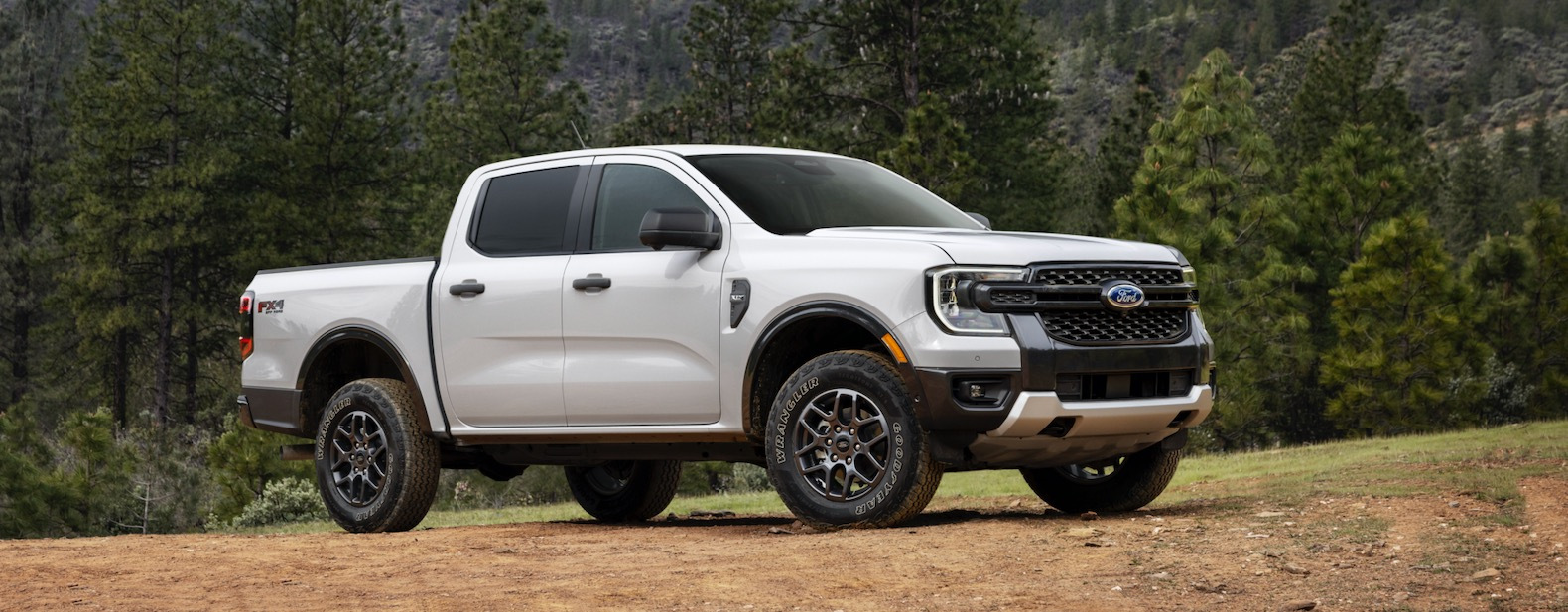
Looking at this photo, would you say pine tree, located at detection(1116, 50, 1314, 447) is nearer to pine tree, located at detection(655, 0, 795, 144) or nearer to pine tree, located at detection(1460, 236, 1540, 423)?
pine tree, located at detection(1460, 236, 1540, 423)

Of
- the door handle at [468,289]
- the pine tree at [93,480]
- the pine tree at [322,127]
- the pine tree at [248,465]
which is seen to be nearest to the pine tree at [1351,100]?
the pine tree at [322,127]

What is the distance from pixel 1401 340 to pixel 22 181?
4437cm

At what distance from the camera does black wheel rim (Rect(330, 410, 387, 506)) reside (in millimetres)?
9211

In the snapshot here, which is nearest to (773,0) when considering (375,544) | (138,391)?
(138,391)

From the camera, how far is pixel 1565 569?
565cm

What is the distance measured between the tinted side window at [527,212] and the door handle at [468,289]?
0.23m

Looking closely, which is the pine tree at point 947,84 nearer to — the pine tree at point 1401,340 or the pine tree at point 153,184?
the pine tree at point 1401,340

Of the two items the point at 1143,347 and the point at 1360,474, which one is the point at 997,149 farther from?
the point at 1143,347

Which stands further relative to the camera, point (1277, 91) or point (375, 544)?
point (1277, 91)

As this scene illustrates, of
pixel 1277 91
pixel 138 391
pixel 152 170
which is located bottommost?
pixel 138 391

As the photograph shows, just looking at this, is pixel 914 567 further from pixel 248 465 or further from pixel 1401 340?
pixel 1401 340

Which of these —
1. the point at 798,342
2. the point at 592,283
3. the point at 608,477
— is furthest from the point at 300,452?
the point at 798,342

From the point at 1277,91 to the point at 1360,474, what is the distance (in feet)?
204

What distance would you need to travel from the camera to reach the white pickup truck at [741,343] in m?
7.17
